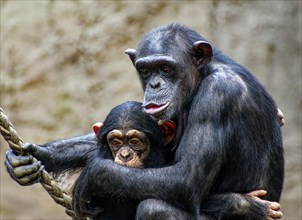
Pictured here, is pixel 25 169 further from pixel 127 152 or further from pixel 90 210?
pixel 127 152

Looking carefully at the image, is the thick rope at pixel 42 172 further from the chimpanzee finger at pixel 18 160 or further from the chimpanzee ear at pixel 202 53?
the chimpanzee ear at pixel 202 53

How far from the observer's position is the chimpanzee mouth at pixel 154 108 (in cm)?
715

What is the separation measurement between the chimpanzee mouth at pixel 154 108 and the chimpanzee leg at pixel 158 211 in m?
0.81

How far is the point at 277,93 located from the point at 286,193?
1.61 m

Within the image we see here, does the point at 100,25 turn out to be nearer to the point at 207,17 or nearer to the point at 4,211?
the point at 207,17

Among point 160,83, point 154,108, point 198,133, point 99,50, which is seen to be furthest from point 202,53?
point 99,50

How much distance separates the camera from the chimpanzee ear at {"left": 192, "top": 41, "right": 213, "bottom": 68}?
740 cm

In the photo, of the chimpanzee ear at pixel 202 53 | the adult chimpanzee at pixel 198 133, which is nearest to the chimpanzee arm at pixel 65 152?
the adult chimpanzee at pixel 198 133

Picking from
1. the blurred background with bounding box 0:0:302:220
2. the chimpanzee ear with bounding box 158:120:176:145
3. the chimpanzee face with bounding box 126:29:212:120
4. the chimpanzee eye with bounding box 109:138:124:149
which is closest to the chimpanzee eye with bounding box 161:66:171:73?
the chimpanzee face with bounding box 126:29:212:120

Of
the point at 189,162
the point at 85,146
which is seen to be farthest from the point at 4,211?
the point at 189,162

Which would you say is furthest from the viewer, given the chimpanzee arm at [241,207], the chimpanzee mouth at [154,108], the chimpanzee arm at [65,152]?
the chimpanzee arm at [65,152]

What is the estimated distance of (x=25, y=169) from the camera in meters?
7.20

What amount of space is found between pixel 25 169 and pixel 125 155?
934mm

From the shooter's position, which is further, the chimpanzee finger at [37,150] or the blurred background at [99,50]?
the blurred background at [99,50]
